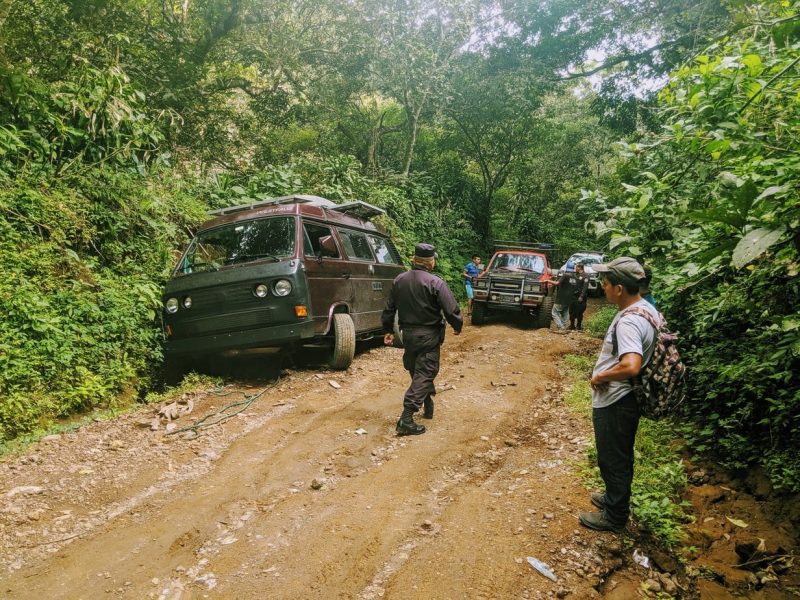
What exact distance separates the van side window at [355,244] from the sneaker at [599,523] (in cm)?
506

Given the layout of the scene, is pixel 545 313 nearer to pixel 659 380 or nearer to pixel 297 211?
pixel 297 211

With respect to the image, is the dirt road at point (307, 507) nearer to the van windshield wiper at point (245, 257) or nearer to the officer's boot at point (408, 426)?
the officer's boot at point (408, 426)

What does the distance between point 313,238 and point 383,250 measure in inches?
90.6

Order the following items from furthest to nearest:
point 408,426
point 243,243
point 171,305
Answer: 1. point 243,243
2. point 171,305
3. point 408,426

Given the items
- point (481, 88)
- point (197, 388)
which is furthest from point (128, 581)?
point (481, 88)

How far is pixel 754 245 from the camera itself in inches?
76.0

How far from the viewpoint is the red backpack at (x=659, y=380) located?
9.12 ft

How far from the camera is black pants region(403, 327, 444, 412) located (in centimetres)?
464

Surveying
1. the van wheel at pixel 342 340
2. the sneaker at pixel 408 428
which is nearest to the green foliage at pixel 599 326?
the van wheel at pixel 342 340

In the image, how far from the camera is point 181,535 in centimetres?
306

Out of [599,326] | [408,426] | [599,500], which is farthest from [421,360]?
[599,326]

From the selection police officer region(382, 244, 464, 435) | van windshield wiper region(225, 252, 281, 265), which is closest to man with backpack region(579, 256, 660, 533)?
police officer region(382, 244, 464, 435)

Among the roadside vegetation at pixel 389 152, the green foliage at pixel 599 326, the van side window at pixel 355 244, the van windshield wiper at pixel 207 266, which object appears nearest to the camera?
the roadside vegetation at pixel 389 152

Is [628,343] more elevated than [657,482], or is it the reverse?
[628,343]
